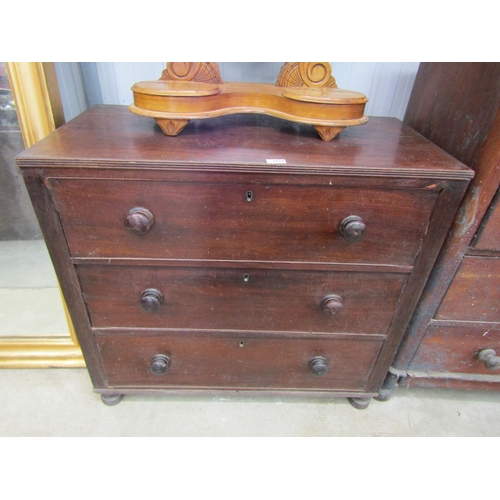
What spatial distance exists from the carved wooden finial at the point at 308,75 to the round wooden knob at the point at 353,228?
1.44 ft

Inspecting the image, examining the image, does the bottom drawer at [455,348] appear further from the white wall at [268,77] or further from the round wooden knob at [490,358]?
the white wall at [268,77]

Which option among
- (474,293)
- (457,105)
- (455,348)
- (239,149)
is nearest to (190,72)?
(239,149)

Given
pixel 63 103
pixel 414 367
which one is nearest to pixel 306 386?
pixel 414 367

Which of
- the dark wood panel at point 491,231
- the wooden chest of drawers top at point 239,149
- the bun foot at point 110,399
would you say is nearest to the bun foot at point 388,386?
the dark wood panel at point 491,231

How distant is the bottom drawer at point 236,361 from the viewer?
3.53ft

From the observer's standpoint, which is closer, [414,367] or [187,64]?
[187,64]

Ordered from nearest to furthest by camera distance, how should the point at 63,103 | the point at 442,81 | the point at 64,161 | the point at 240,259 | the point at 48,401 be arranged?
the point at 64,161 → the point at 240,259 → the point at 442,81 → the point at 63,103 → the point at 48,401

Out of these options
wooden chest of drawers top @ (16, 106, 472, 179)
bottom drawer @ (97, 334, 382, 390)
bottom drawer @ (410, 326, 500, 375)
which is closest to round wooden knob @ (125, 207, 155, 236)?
wooden chest of drawers top @ (16, 106, 472, 179)

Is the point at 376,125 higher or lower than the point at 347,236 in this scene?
higher

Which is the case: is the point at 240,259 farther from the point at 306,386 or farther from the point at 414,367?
the point at 414,367

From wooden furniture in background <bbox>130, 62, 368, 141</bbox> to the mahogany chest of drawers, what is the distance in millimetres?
58

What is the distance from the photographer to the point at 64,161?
0.76m

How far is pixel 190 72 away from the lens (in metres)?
0.96

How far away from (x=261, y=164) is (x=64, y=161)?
43 centimetres
